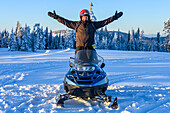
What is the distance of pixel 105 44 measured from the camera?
90875 mm

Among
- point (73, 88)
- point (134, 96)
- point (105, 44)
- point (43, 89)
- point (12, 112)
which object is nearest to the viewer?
point (12, 112)

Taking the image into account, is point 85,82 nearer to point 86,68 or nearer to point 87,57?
point 86,68

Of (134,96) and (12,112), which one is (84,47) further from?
(12,112)

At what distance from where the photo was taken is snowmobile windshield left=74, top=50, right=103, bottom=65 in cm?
500

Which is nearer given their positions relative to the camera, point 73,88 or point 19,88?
point 73,88

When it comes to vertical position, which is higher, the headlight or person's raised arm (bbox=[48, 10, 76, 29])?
person's raised arm (bbox=[48, 10, 76, 29])

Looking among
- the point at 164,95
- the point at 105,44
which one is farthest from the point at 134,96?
the point at 105,44

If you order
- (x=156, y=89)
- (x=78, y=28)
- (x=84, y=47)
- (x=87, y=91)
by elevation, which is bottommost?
(x=156, y=89)

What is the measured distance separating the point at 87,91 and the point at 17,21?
188 feet

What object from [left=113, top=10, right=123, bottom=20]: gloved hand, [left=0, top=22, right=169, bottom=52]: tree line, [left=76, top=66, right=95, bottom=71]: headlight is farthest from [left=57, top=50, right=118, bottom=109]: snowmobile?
[left=0, top=22, right=169, bottom=52]: tree line

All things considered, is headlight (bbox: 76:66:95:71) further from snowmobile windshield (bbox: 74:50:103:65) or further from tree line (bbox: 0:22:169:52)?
tree line (bbox: 0:22:169:52)

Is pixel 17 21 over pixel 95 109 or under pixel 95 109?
over

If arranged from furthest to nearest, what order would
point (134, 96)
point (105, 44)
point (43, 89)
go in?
point (105, 44) → point (43, 89) → point (134, 96)

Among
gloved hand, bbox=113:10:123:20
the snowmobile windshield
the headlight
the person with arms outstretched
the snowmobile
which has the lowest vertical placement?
the snowmobile
